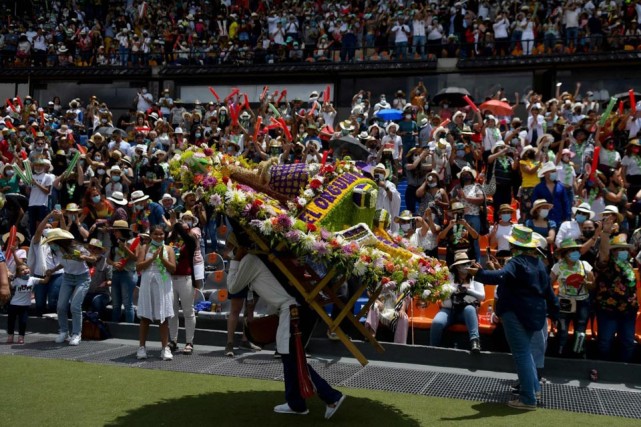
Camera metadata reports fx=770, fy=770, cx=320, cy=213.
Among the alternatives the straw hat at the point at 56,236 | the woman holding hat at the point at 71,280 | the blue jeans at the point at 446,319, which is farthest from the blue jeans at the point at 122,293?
the blue jeans at the point at 446,319

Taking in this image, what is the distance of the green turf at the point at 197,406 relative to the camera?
7191mm

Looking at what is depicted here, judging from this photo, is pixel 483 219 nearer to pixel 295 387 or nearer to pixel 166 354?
pixel 166 354

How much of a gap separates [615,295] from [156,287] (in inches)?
232

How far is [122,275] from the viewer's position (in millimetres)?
11727

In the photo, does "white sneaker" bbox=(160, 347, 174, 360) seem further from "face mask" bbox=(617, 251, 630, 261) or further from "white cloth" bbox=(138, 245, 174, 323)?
"face mask" bbox=(617, 251, 630, 261)

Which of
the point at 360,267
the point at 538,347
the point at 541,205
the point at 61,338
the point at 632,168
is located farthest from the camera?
the point at 632,168

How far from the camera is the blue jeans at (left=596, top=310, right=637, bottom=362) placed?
938cm

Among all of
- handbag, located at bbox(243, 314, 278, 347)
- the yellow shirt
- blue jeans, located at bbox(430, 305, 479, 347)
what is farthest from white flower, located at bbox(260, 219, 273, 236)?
the yellow shirt

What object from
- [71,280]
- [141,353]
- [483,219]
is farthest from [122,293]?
[483,219]

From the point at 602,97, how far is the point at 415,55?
5.71m

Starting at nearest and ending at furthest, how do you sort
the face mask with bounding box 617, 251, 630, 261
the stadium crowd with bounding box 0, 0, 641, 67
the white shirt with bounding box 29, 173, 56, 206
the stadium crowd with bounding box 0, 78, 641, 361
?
the face mask with bounding box 617, 251, 630, 261 < the stadium crowd with bounding box 0, 78, 641, 361 < the white shirt with bounding box 29, 173, 56, 206 < the stadium crowd with bounding box 0, 0, 641, 67

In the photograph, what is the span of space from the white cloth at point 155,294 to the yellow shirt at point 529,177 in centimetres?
640

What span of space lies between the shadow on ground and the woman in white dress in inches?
92.2

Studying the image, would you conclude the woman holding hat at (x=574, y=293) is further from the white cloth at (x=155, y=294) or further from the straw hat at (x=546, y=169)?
the white cloth at (x=155, y=294)
